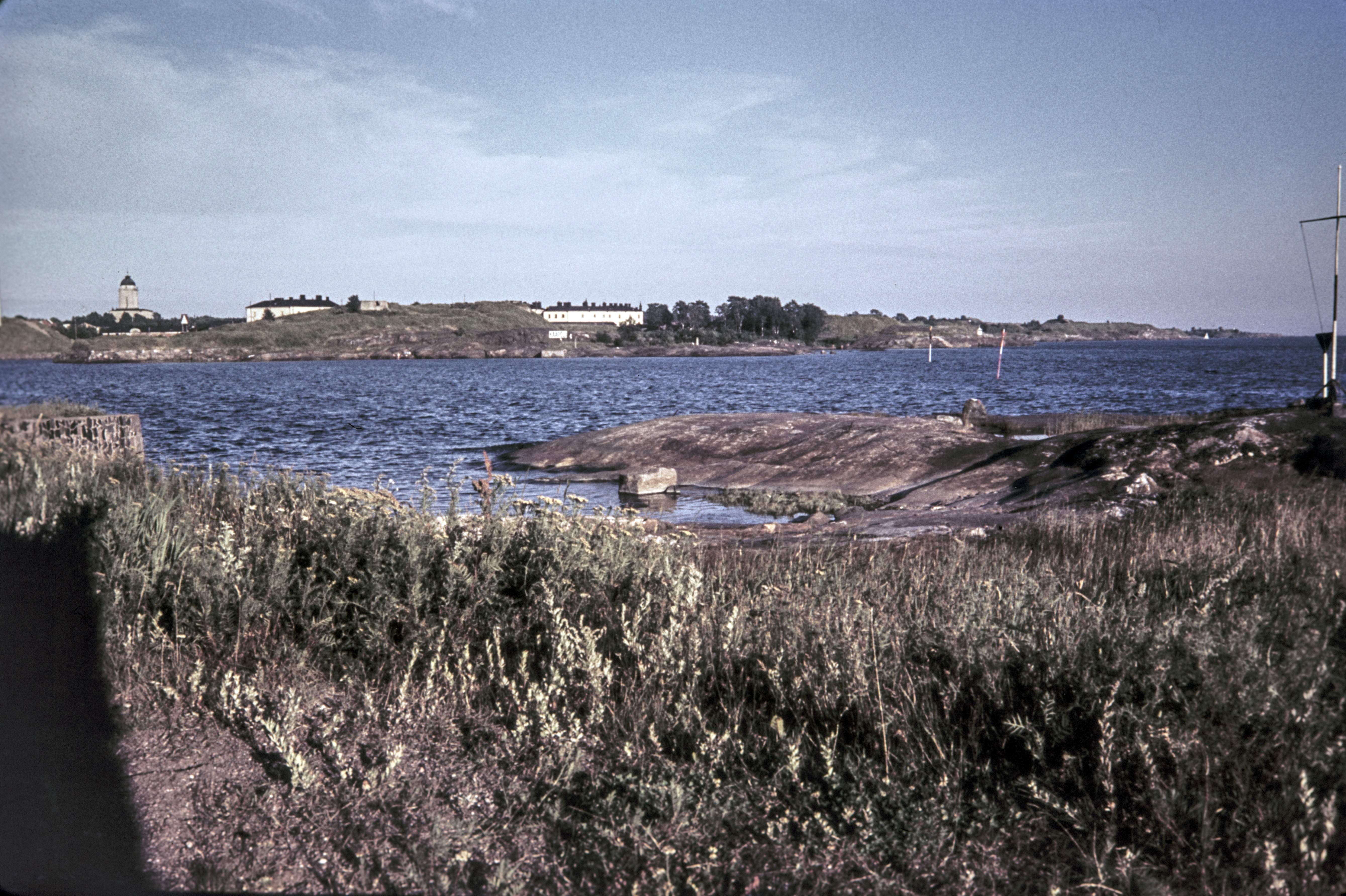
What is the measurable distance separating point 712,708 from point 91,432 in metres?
17.1

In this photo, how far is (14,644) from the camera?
18.7 ft

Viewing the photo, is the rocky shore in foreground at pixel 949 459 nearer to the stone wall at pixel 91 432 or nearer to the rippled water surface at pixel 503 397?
the rippled water surface at pixel 503 397

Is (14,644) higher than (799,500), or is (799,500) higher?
(14,644)

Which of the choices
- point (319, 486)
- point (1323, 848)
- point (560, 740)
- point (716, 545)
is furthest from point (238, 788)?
point (716, 545)

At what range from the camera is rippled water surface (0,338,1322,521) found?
34.1 m

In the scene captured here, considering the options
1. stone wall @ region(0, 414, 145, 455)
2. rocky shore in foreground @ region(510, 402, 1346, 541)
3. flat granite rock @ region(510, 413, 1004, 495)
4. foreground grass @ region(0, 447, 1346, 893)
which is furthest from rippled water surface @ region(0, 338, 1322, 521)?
foreground grass @ region(0, 447, 1346, 893)

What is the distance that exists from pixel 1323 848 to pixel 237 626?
6.07m

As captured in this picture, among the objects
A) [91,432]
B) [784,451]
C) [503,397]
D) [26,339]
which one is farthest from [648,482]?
[503,397]

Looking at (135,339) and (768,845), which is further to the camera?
(135,339)

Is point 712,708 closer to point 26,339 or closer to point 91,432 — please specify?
point 26,339

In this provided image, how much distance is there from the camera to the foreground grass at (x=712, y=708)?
368cm

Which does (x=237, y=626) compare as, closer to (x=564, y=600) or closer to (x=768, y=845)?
(x=564, y=600)

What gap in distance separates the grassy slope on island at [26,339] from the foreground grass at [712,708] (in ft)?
4.74

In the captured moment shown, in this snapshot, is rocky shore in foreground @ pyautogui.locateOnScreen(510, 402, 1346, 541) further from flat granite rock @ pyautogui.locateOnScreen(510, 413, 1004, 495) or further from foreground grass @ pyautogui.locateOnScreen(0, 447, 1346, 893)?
foreground grass @ pyautogui.locateOnScreen(0, 447, 1346, 893)
